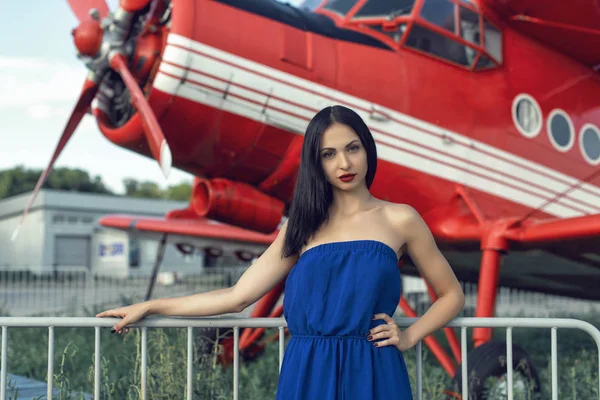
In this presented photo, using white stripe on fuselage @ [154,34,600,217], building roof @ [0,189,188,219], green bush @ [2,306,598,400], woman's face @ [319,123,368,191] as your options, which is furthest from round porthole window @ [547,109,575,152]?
building roof @ [0,189,188,219]

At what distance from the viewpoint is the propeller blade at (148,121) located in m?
3.86

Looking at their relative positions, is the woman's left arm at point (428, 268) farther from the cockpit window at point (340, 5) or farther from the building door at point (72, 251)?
the building door at point (72, 251)

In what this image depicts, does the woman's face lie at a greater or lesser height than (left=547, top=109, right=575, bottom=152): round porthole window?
lesser

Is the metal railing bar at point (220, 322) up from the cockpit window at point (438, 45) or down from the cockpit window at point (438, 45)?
down

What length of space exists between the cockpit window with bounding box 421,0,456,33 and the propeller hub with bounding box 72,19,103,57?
2.36m

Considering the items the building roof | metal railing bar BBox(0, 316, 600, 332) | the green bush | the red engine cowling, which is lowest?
the green bush

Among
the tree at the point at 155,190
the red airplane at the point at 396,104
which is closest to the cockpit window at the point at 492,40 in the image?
the red airplane at the point at 396,104

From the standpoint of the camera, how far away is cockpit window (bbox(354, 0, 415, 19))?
5.04 m

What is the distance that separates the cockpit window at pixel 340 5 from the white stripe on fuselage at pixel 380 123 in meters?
0.82

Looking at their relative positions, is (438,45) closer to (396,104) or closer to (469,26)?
(469,26)

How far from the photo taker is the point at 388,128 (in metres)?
4.88

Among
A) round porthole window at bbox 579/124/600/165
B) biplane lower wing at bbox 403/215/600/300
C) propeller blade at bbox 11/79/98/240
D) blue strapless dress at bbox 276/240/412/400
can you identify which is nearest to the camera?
blue strapless dress at bbox 276/240/412/400

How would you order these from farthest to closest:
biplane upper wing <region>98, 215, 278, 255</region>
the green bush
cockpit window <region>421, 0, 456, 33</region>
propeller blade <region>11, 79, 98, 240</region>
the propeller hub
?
1. biplane upper wing <region>98, 215, 278, 255</region>
2. cockpit window <region>421, 0, 456, 33</region>
3. propeller blade <region>11, 79, 98, 240</region>
4. the propeller hub
5. the green bush

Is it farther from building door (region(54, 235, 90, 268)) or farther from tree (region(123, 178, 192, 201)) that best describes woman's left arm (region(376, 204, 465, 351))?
tree (region(123, 178, 192, 201))
